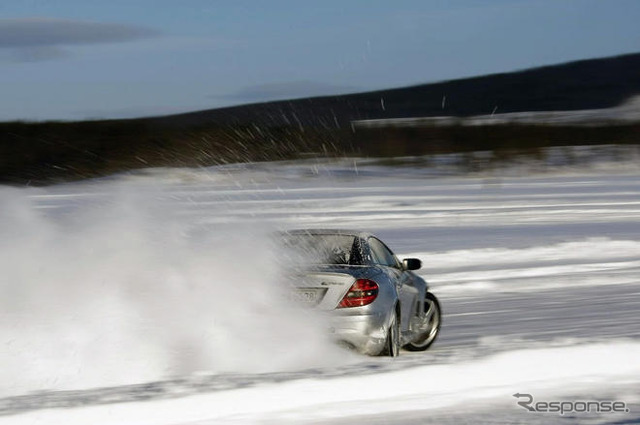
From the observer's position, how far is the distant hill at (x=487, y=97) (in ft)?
227

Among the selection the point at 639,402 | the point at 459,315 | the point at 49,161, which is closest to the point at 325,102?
the point at 49,161

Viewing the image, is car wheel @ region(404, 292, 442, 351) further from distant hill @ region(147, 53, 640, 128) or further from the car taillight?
distant hill @ region(147, 53, 640, 128)

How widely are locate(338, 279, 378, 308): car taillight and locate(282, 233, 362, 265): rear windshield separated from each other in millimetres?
309

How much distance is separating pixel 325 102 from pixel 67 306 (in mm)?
65970

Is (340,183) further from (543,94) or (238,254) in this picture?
(543,94)

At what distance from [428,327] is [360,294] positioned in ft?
6.37

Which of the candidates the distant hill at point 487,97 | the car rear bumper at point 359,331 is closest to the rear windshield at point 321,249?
the car rear bumper at point 359,331

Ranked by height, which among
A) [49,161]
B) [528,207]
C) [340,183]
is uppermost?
[49,161]

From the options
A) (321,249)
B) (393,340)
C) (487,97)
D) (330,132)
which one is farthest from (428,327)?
(487,97)

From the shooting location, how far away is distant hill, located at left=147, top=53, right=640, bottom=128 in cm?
6931

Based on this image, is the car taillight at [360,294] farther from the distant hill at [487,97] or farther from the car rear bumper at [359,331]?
the distant hill at [487,97]

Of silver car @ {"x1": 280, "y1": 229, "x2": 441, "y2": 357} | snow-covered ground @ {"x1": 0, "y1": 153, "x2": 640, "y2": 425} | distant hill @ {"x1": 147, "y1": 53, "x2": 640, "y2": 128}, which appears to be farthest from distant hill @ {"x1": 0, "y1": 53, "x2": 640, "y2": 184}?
silver car @ {"x1": 280, "y1": 229, "x2": 441, "y2": 357}

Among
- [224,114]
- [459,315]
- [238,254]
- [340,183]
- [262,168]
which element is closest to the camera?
[238,254]

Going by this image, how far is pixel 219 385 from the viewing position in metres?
6.36
